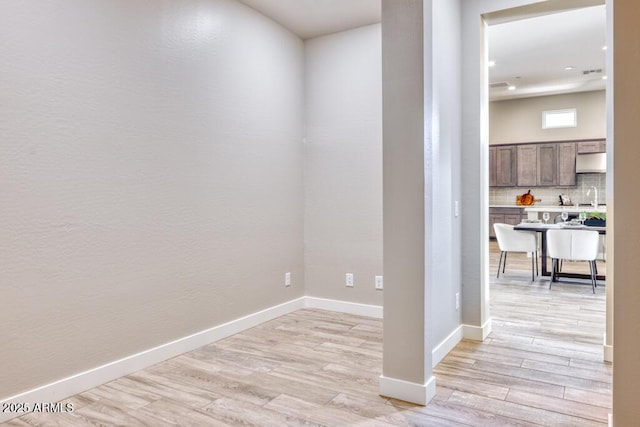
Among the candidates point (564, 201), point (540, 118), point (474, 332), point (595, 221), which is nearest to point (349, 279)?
point (474, 332)

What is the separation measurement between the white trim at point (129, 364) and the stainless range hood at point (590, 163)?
7.79 m

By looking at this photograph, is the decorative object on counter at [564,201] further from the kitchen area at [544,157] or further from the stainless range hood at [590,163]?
the stainless range hood at [590,163]

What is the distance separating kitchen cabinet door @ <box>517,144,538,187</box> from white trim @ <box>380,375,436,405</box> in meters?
8.23

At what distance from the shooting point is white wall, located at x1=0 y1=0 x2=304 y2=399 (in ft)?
7.28

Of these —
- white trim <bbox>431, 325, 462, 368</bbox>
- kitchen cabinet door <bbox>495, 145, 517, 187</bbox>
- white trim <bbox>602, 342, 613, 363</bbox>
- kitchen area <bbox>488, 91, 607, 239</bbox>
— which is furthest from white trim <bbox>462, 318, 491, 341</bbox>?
kitchen cabinet door <bbox>495, 145, 517, 187</bbox>

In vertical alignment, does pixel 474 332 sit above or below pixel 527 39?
below

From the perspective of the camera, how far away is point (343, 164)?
421 cm

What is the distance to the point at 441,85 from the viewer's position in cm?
294

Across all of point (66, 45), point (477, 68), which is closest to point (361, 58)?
point (477, 68)

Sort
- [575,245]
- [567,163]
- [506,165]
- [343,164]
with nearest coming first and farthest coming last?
1. [343,164]
2. [575,245]
3. [567,163]
4. [506,165]

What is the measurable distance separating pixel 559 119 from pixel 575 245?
17.0 ft

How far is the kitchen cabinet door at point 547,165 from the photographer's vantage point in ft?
29.8

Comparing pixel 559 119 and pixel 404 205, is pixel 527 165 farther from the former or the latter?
pixel 404 205

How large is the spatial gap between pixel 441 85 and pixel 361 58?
1369 mm
